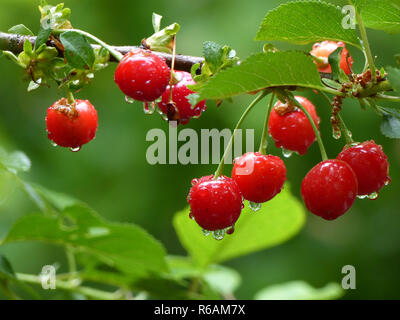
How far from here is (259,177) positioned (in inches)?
45.0

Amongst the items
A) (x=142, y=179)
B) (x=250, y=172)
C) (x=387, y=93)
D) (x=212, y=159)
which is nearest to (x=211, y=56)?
(x=250, y=172)

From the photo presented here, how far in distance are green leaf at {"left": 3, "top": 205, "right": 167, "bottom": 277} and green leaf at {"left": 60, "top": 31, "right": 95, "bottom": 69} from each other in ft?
2.05

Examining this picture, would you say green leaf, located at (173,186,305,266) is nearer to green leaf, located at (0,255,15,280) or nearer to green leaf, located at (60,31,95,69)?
green leaf, located at (0,255,15,280)

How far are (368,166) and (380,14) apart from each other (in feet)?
0.99

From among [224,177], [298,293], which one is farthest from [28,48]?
[298,293]

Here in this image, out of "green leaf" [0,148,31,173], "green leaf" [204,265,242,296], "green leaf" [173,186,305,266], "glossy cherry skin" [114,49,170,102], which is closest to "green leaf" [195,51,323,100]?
"glossy cherry skin" [114,49,170,102]

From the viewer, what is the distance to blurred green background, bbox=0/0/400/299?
10.7ft

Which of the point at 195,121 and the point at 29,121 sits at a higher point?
the point at 29,121

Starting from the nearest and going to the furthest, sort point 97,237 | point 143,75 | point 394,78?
point 394,78 < point 143,75 < point 97,237

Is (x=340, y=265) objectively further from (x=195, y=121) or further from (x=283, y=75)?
(x=283, y=75)

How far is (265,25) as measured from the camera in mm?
1100

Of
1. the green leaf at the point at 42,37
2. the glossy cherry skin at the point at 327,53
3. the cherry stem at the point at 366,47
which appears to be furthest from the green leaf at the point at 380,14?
the green leaf at the point at 42,37

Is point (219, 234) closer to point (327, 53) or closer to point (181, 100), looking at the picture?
point (181, 100)

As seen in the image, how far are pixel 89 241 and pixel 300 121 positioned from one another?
756 mm
